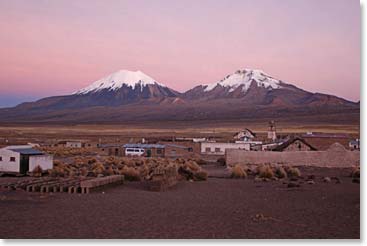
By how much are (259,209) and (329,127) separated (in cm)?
6734

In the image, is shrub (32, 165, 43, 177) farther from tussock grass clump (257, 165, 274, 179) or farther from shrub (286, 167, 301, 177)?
shrub (286, 167, 301, 177)

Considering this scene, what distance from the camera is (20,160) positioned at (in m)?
22.4

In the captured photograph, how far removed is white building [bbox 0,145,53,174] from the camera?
22.5m

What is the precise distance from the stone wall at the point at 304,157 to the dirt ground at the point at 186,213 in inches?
305

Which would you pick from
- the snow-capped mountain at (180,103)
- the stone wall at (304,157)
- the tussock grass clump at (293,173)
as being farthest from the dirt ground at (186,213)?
the snow-capped mountain at (180,103)

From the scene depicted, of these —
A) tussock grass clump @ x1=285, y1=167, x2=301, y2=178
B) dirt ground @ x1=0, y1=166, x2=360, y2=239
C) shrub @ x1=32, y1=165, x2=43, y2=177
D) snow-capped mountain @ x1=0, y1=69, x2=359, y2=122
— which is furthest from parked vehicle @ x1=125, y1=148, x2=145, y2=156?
dirt ground @ x1=0, y1=166, x2=360, y2=239

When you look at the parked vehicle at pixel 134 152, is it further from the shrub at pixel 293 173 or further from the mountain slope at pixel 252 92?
the mountain slope at pixel 252 92

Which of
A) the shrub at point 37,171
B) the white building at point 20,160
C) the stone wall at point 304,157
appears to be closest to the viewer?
the shrub at point 37,171

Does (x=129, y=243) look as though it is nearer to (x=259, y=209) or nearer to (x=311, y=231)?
(x=311, y=231)

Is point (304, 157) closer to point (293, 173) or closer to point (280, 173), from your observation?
point (293, 173)

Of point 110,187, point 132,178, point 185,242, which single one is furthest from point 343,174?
point 185,242

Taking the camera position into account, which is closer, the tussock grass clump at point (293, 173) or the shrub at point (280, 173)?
the shrub at point (280, 173)

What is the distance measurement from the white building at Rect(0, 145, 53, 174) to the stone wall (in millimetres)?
8288

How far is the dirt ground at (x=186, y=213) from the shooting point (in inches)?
337
